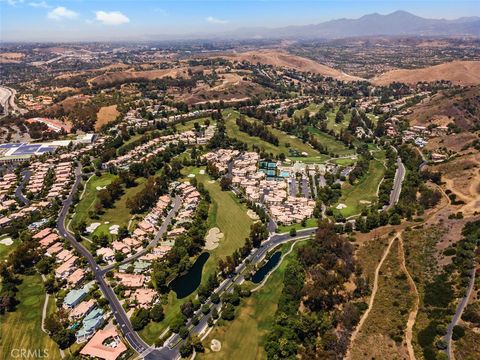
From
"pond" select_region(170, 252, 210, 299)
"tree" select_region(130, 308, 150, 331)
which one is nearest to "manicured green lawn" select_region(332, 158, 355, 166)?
"pond" select_region(170, 252, 210, 299)

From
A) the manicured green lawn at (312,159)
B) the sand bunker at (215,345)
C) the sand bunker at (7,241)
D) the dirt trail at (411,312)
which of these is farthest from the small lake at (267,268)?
the sand bunker at (7,241)

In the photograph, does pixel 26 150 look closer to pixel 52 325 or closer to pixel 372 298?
pixel 52 325

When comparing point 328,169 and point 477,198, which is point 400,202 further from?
point 328,169

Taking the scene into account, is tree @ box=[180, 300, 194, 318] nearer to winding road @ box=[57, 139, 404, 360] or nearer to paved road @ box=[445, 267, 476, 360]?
winding road @ box=[57, 139, 404, 360]

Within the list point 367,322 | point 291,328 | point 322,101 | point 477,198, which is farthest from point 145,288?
point 322,101

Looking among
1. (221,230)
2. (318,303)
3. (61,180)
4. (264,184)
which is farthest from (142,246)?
(61,180)

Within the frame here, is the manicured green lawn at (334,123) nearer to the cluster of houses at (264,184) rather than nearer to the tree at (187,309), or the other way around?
the cluster of houses at (264,184)

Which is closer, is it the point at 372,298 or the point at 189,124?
the point at 372,298
